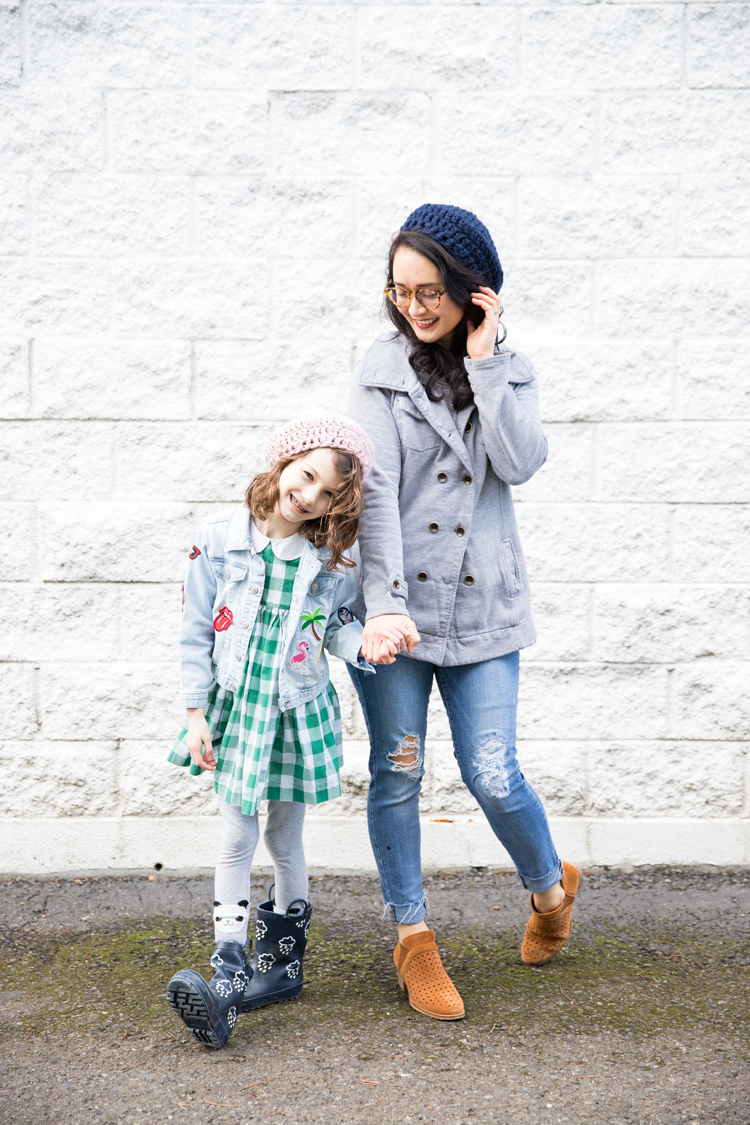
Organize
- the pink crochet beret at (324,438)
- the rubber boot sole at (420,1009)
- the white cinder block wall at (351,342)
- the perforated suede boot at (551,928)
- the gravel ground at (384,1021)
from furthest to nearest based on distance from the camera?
the white cinder block wall at (351,342), the perforated suede boot at (551,928), the rubber boot sole at (420,1009), the pink crochet beret at (324,438), the gravel ground at (384,1021)

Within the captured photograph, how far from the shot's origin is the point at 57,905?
123 inches

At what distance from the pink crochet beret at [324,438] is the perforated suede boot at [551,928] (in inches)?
48.6

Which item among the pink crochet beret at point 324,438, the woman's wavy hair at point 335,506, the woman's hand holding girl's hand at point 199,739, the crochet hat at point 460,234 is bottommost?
the woman's hand holding girl's hand at point 199,739

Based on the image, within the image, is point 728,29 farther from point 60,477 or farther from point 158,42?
point 60,477

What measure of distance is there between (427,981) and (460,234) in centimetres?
178

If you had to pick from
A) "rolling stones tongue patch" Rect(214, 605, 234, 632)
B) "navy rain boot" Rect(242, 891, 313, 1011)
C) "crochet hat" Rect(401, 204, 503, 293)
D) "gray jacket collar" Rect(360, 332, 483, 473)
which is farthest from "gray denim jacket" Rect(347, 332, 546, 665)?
"navy rain boot" Rect(242, 891, 313, 1011)

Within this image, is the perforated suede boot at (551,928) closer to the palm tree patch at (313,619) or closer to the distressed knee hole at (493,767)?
the distressed knee hole at (493,767)

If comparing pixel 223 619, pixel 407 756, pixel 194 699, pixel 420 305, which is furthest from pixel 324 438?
pixel 407 756

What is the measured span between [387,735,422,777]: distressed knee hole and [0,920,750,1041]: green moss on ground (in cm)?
61

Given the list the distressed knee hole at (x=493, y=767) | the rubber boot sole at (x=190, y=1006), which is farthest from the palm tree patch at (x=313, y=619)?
the rubber boot sole at (x=190, y=1006)

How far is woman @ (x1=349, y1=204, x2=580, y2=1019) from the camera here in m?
2.21

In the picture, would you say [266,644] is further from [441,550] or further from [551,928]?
[551,928]

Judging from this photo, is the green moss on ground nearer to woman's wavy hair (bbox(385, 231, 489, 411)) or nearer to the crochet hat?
woman's wavy hair (bbox(385, 231, 489, 411))

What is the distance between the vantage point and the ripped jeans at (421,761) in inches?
92.1
